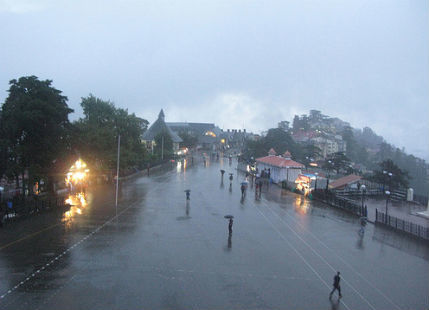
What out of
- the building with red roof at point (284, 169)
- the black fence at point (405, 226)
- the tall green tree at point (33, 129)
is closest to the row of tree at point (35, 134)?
the tall green tree at point (33, 129)

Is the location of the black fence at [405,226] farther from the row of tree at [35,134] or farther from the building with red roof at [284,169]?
the row of tree at [35,134]

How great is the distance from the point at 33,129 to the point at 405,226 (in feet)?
86.7

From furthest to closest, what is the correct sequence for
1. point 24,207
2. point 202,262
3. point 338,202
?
point 338,202
point 24,207
point 202,262

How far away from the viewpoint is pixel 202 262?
13609 millimetres

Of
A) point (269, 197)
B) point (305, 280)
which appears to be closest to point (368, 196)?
point (269, 197)

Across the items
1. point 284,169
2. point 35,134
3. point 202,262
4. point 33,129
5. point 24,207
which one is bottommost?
point 202,262

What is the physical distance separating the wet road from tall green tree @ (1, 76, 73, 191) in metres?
5.08

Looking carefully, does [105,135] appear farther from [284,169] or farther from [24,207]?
[284,169]

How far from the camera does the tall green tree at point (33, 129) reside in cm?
2267

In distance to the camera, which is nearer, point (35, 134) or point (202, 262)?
point (202, 262)

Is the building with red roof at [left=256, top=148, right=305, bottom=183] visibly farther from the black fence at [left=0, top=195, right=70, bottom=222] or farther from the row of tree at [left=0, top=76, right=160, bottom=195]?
the black fence at [left=0, top=195, right=70, bottom=222]

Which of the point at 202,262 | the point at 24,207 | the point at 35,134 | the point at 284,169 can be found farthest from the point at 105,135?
the point at 202,262

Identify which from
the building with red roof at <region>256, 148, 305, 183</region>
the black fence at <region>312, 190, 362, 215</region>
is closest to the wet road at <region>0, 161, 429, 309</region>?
the black fence at <region>312, 190, 362, 215</region>

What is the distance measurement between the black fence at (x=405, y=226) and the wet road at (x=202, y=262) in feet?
2.41
